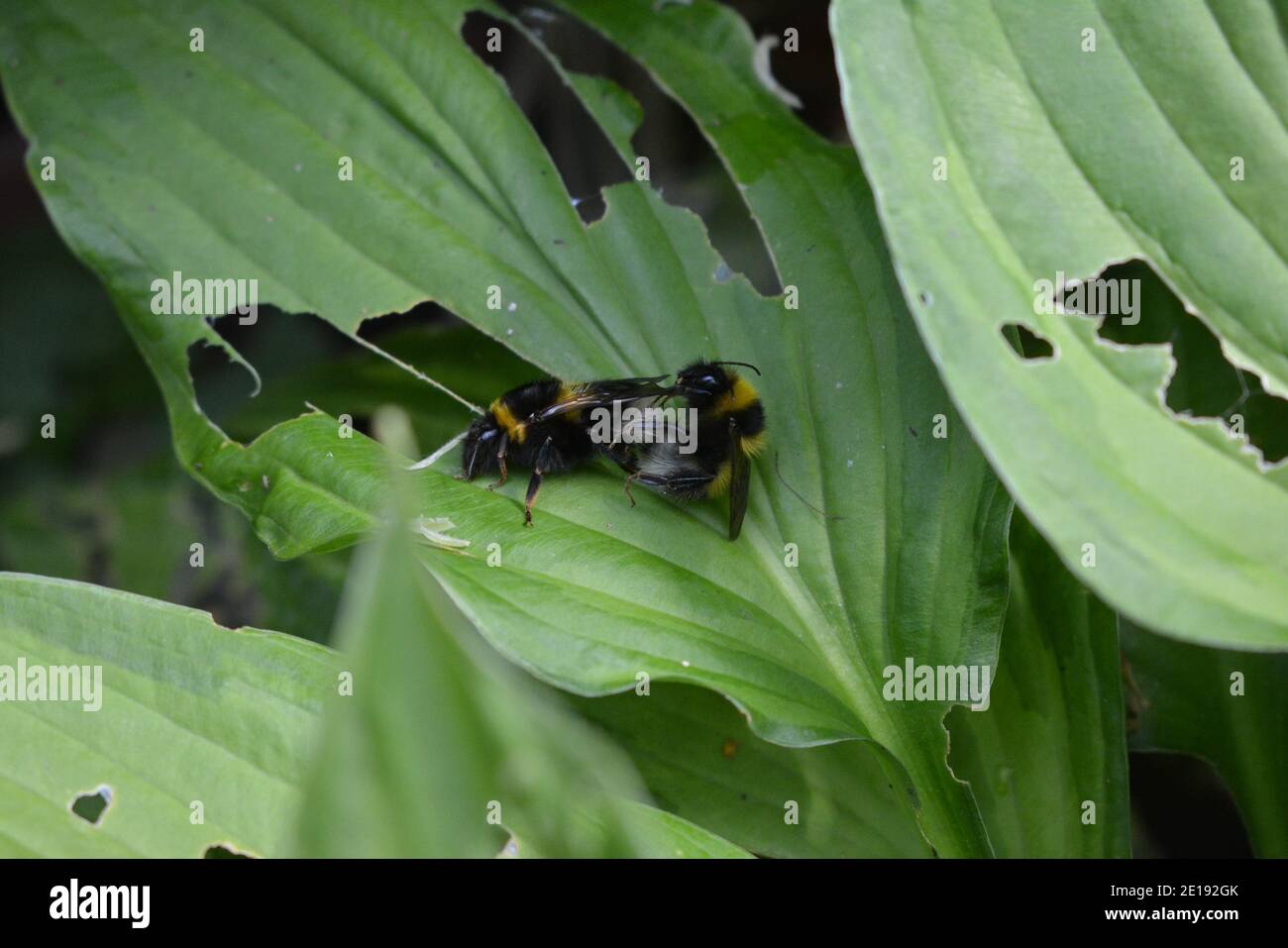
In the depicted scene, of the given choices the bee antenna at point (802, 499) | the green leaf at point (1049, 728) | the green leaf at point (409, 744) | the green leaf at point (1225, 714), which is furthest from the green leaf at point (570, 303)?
the green leaf at point (409, 744)

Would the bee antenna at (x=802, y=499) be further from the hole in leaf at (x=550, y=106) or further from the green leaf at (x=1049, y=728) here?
the hole in leaf at (x=550, y=106)

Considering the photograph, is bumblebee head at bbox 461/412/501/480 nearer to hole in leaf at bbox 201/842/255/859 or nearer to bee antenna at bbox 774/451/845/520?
bee antenna at bbox 774/451/845/520

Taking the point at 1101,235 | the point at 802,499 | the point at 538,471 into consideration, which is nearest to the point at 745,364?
the point at 802,499

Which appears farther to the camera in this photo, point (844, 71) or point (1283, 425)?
point (1283, 425)

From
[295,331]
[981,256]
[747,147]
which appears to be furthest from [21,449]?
[981,256]

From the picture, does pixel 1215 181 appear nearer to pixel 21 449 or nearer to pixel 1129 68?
pixel 1129 68

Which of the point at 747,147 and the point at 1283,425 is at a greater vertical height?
the point at 747,147
